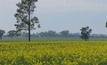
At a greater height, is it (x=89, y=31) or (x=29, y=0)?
(x=29, y=0)

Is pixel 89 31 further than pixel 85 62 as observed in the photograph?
Yes

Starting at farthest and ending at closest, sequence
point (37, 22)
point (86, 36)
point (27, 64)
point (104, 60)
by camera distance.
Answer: point (86, 36) → point (37, 22) → point (104, 60) → point (27, 64)

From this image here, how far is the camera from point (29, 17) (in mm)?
71688

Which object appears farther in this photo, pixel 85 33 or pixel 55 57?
pixel 85 33

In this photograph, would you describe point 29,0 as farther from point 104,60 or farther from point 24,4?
point 104,60

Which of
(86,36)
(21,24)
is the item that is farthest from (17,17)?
(86,36)

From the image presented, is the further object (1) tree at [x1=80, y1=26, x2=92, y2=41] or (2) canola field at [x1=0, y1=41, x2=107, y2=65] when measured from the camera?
(1) tree at [x1=80, y1=26, x2=92, y2=41]

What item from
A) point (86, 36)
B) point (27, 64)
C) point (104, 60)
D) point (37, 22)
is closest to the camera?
point (27, 64)

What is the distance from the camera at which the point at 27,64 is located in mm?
16438

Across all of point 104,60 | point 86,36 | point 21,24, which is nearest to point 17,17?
point 21,24

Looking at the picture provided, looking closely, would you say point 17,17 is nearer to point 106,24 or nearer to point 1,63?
point 106,24

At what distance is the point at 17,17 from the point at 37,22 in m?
4.35

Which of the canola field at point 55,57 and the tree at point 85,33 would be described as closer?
the canola field at point 55,57

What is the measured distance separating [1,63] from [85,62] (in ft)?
11.1
